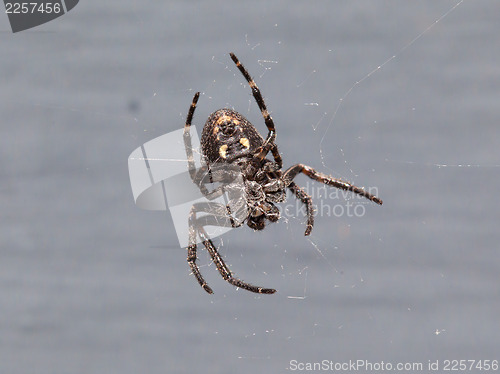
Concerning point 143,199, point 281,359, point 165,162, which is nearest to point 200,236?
point 165,162

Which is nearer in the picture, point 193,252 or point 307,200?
point 307,200

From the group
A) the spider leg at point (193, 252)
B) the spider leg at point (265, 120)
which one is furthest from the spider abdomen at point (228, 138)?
the spider leg at point (193, 252)

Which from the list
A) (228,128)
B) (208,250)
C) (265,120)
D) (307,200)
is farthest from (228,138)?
(208,250)

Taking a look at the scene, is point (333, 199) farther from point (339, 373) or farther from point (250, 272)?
point (339, 373)

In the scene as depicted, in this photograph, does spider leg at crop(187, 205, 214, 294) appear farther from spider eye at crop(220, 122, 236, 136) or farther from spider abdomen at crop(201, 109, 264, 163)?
spider eye at crop(220, 122, 236, 136)

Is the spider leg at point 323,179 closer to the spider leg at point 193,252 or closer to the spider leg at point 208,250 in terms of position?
the spider leg at point 208,250

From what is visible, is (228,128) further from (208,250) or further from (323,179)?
(208,250)

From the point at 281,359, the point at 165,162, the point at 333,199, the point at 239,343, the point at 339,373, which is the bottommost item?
the point at 339,373
